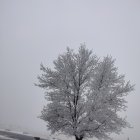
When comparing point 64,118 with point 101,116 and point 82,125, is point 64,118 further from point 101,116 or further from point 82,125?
point 101,116

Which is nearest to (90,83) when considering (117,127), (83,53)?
(83,53)

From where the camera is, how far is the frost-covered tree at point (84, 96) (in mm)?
21281

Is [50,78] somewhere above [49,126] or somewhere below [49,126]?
above

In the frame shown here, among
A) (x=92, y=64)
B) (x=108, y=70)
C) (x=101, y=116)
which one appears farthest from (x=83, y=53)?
(x=101, y=116)

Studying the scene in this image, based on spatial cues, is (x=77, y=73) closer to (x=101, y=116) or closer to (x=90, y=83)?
(x=90, y=83)

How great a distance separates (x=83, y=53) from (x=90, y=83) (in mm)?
2926

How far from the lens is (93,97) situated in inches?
825

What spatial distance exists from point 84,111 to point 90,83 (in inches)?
109

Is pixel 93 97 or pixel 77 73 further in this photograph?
pixel 77 73

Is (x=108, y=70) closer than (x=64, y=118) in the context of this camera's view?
No

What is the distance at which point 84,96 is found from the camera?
22.3m

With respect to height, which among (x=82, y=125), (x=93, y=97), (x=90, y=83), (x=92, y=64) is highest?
(x=92, y=64)

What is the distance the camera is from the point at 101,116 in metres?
21.0

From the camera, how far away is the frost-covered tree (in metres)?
21.3
